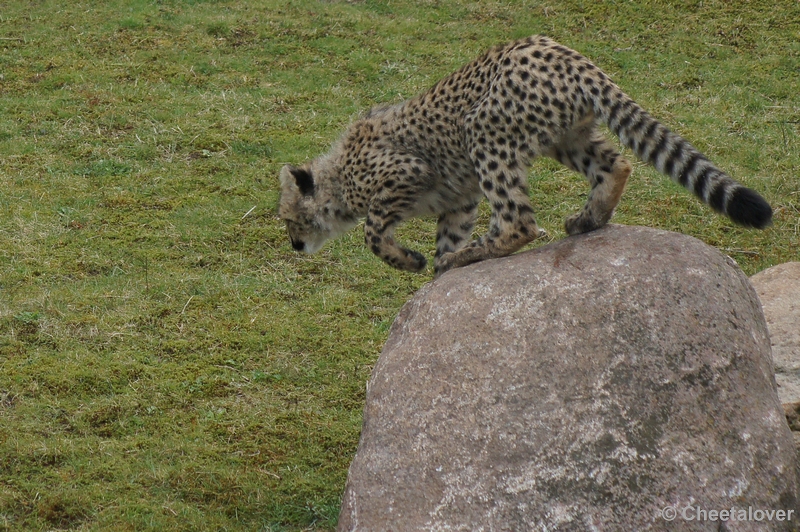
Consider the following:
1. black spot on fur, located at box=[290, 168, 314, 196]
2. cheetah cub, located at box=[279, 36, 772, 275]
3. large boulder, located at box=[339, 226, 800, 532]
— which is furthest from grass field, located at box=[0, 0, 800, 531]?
large boulder, located at box=[339, 226, 800, 532]

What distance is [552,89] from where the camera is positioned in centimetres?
597

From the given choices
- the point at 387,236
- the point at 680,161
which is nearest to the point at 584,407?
the point at 680,161

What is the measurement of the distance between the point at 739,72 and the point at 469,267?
829cm

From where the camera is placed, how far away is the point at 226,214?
9.88 meters

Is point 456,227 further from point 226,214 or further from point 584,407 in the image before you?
point 226,214

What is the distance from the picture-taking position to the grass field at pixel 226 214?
667 centimetres

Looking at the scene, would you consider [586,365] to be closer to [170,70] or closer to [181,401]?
[181,401]

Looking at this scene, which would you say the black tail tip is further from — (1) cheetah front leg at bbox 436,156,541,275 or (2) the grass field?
(2) the grass field

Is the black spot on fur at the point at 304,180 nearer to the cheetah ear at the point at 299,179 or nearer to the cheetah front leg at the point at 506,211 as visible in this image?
the cheetah ear at the point at 299,179

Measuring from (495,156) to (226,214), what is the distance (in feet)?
14.4

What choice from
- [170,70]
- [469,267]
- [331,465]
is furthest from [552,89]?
[170,70]

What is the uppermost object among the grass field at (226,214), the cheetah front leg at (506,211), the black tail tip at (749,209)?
the black tail tip at (749,209)

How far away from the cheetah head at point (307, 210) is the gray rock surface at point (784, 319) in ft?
10.2

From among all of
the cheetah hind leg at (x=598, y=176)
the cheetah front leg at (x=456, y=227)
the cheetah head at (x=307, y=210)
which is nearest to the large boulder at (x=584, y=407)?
the cheetah hind leg at (x=598, y=176)
